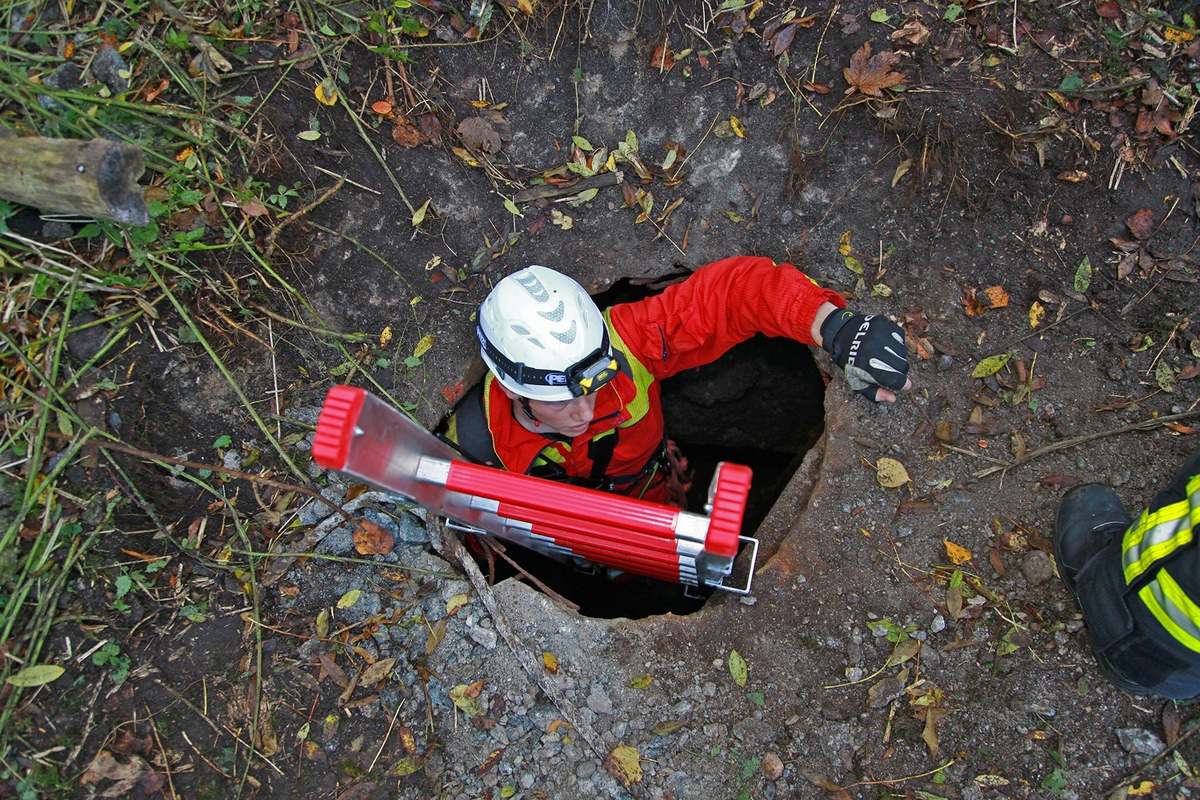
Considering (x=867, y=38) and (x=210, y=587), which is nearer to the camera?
(x=210, y=587)

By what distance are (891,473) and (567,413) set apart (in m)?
1.37

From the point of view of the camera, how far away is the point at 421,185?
11.2 ft

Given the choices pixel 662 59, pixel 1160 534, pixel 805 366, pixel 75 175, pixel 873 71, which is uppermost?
pixel 873 71

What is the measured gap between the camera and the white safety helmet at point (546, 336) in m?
2.83

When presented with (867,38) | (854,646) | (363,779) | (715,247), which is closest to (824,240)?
(715,247)

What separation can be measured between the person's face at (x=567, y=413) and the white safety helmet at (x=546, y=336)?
0.10 meters

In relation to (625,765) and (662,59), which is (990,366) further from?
(625,765)

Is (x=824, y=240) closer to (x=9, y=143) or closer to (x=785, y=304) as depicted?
(x=785, y=304)

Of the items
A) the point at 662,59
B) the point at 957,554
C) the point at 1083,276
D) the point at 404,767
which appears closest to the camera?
the point at 404,767

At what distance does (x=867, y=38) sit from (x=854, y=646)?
8.97 ft

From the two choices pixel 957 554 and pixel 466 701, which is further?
pixel 957 554

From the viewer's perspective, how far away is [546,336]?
2828 millimetres

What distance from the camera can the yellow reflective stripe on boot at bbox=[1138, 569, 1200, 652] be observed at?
2.26 m

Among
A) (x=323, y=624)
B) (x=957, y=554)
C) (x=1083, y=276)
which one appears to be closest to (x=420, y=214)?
(x=323, y=624)
